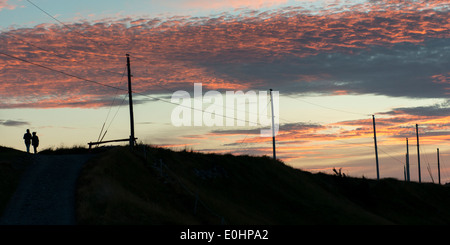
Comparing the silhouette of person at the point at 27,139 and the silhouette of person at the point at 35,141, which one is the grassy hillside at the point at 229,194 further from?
the silhouette of person at the point at 27,139

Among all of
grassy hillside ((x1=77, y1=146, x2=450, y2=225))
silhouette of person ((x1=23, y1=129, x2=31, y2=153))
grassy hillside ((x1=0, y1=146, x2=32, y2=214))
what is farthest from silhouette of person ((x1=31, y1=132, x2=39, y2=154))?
grassy hillside ((x1=77, y1=146, x2=450, y2=225))

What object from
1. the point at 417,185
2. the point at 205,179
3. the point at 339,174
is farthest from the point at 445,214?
the point at 205,179

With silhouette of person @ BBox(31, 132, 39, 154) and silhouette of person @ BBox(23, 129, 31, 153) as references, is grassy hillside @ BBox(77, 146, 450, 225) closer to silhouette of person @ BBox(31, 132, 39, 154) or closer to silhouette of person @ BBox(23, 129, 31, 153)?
silhouette of person @ BBox(31, 132, 39, 154)

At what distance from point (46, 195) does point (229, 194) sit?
22.0m

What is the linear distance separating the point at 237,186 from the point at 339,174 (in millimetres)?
24929

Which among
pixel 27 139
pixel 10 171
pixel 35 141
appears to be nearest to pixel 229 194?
pixel 35 141

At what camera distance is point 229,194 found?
1895 inches

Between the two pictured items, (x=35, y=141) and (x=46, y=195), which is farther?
(x=35, y=141)

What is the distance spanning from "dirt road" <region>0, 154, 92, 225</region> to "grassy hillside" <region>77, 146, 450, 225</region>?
87 centimetres

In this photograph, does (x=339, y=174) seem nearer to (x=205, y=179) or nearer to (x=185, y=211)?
(x=205, y=179)

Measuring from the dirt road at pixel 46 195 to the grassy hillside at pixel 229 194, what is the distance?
0.87 metres

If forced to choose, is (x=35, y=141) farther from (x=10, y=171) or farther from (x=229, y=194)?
(x=229, y=194)

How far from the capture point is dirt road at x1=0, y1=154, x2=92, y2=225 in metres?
26.2

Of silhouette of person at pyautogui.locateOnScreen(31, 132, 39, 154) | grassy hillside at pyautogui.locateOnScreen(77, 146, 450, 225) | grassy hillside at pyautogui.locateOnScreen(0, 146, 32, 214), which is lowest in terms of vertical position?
grassy hillside at pyautogui.locateOnScreen(77, 146, 450, 225)
